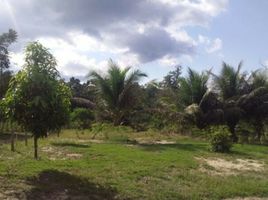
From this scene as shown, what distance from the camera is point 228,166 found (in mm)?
14453

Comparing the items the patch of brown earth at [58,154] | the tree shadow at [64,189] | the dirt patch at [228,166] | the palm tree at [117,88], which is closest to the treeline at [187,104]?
the palm tree at [117,88]

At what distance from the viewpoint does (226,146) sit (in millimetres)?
18281

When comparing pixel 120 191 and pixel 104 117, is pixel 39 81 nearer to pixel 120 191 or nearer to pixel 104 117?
pixel 120 191

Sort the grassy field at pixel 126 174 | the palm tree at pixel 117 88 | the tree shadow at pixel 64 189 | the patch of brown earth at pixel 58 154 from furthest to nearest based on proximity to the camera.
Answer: the palm tree at pixel 117 88
the patch of brown earth at pixel 58 154
the grassy field at pixel 126 174
the tree shadow at pixel 64 189

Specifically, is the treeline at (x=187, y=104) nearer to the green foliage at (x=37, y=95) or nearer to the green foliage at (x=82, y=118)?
the green foliage at (x=82, y=118)

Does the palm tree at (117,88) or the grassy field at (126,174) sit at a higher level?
the palm tree at (117,88)

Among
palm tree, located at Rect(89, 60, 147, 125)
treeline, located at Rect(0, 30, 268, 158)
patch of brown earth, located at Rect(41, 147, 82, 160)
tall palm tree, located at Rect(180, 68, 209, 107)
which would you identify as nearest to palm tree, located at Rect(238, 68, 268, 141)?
treeline, located at Rect(0, 30, 268, 158)

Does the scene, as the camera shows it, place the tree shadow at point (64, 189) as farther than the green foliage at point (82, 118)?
No

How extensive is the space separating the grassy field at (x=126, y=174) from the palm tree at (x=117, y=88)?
9.14 metres

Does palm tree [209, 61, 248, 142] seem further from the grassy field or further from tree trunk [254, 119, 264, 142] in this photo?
the grassy field

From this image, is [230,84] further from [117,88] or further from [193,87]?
[117,88]

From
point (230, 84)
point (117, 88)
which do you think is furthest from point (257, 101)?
point (117, 88)

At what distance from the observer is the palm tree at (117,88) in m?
25.7

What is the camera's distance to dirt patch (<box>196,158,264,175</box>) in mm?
13500
